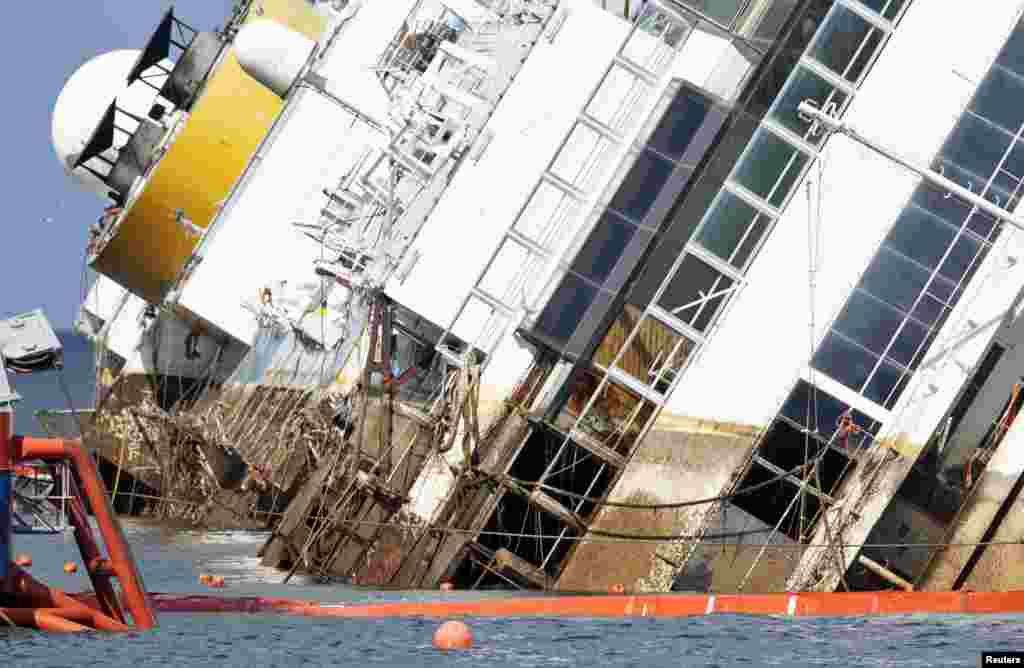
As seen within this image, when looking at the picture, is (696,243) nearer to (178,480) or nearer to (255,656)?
(255,656)

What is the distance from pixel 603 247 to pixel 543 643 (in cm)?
1181

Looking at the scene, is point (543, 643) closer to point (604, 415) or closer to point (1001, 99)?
point (604, 415)

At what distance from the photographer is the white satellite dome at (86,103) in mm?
63219

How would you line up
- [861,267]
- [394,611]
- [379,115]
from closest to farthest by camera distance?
[394,611], [861,267], [379,115]

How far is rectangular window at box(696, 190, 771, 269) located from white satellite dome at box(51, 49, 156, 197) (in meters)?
26.5

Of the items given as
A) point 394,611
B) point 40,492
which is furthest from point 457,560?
point 40,492

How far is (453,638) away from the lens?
97.2 feet

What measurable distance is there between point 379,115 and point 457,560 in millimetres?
18228

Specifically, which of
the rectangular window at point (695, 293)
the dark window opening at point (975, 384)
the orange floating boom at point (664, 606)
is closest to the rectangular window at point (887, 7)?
the rectangular window at point (695, 293)

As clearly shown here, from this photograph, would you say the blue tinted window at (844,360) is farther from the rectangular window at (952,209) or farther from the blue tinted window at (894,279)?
the rectangular window at (952,209)

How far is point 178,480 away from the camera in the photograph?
5884cm

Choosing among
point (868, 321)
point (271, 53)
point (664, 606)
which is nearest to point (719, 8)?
point (868, 321)

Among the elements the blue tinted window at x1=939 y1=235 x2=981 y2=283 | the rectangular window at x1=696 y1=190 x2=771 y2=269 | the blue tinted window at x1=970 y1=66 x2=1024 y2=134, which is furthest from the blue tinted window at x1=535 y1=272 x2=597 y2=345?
the blue tinted window at x1=970 y1=66 x2=1024 y2=134

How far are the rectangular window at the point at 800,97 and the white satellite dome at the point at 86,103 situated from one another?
26908 mm
